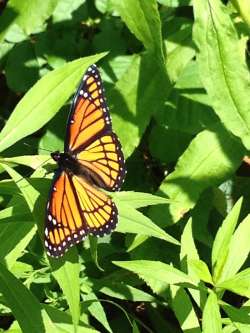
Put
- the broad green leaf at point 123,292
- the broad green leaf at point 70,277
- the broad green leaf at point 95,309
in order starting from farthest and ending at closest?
1. the broad green leaf at point 123,292
2. the broad green leaf at point 95,309
3. the broad green leaf at point 70,277

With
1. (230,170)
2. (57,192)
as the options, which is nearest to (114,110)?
(230,170)

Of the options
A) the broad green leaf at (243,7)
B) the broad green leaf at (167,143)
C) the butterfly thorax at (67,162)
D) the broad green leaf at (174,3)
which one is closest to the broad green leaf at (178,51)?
the broad green leaf at (174,3)

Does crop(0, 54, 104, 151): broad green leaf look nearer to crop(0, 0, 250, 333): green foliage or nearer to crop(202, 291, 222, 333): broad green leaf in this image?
crop(0, 0, 250, 333): green foliage

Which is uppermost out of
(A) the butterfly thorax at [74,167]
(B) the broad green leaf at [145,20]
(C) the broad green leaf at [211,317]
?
(B) the broad green leaf at [145,20]

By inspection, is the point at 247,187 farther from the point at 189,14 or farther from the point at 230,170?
the point at 189,14

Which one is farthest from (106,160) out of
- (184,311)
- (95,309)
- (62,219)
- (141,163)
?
(141,163)

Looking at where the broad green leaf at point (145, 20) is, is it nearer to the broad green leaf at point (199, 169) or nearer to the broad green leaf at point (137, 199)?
the broad green leaf at point (137, 199)
